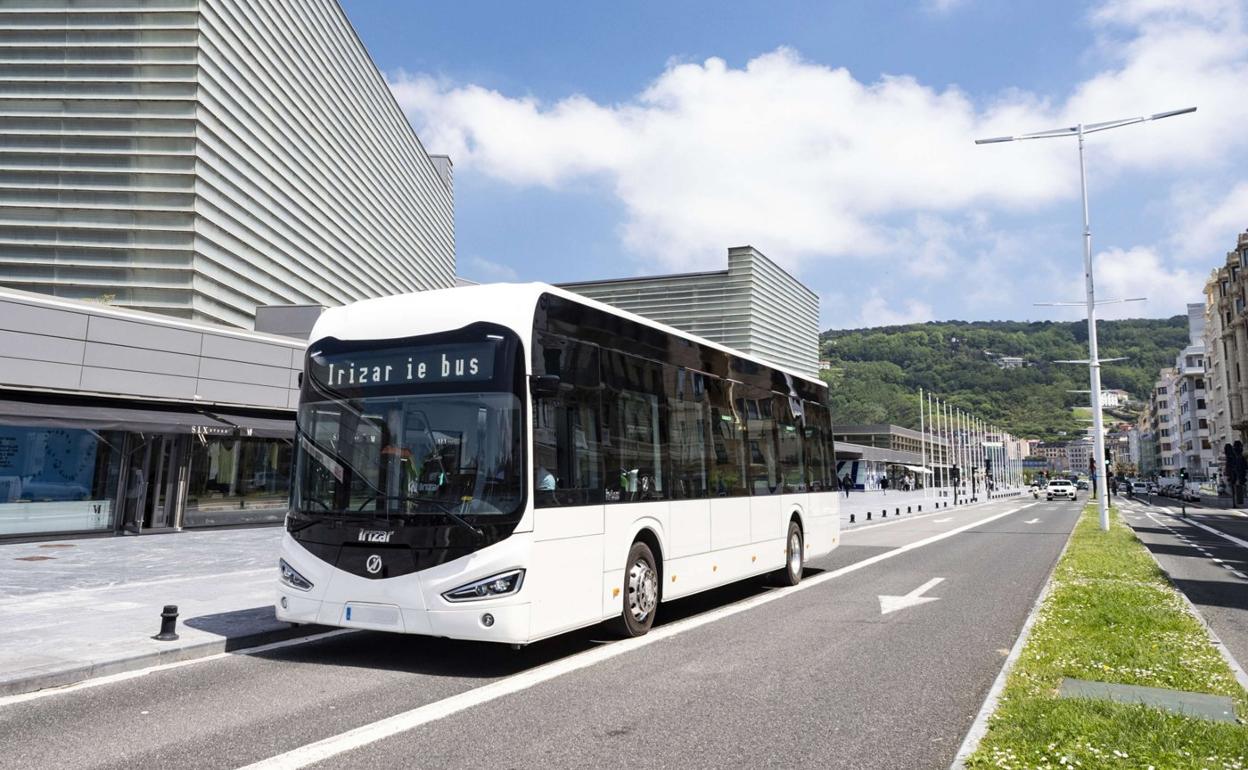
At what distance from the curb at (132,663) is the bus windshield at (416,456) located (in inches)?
63.7

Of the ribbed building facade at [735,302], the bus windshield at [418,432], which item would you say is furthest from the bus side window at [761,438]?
the ribbed building facade at [735,302]

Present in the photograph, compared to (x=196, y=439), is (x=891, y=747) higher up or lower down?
lower down

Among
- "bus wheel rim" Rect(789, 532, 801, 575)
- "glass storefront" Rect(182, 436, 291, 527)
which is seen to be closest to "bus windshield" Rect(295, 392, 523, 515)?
"bus wheel rim" Rect(789, 532, 801, 575)

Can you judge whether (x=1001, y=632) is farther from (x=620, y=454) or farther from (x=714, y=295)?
(x=714, y=295)

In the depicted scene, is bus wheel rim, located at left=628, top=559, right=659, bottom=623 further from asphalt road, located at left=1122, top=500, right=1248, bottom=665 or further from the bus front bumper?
asphalt road, located at left=1122, top=500, right=1248, bottom=665

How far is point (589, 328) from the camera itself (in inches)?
317

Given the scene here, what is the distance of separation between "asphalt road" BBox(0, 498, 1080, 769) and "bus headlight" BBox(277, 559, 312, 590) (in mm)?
663

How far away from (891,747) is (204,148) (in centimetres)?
3959

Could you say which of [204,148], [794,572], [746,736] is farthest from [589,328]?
[204,148]

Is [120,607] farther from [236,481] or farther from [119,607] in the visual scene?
[236,481]

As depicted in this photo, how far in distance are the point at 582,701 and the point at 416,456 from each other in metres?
2.39

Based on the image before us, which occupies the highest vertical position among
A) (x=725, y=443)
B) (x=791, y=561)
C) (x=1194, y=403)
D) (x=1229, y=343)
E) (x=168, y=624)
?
(x=1229, y=343)

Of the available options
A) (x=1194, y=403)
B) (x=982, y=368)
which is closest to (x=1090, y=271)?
(x=1194, y=403)

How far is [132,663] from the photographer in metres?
7.14
